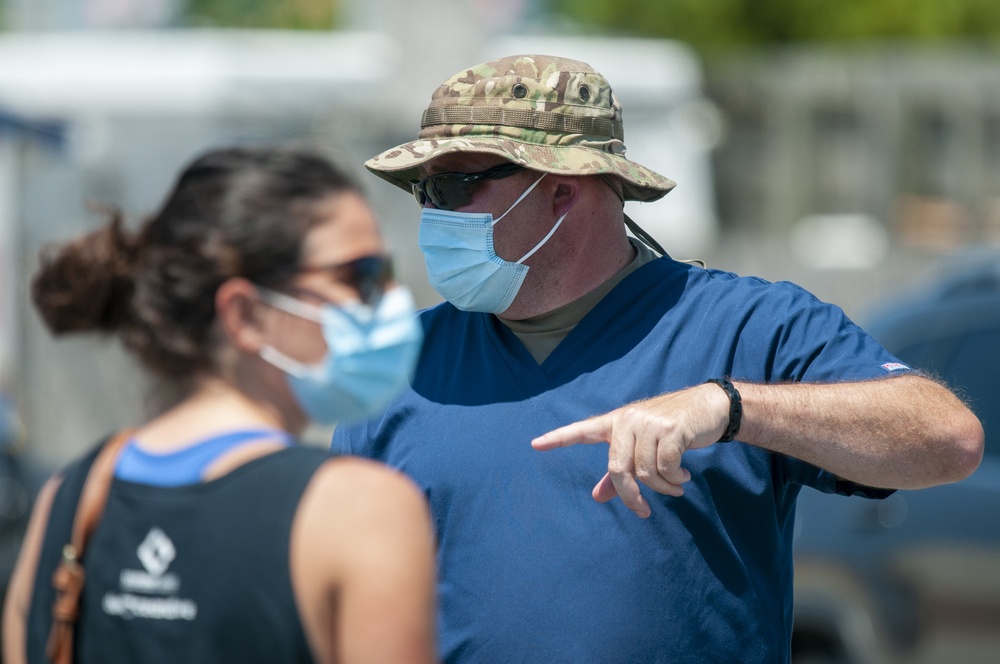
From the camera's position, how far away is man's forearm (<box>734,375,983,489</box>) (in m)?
2.34

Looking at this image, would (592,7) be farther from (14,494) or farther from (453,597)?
(453,597)

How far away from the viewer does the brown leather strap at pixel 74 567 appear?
1.86 meters

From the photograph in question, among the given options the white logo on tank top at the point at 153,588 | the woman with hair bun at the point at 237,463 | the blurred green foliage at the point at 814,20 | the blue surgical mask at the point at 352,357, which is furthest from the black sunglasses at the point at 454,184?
the blurred green foliage at the point at 814,20

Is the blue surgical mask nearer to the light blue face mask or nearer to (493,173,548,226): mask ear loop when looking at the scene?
the light blue face mask

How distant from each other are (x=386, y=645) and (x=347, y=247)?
2.11ft

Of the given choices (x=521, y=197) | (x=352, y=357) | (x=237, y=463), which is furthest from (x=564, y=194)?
(x=237, y=463)

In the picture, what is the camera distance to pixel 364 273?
2115mm

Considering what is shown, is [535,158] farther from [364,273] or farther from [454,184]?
[364,273]

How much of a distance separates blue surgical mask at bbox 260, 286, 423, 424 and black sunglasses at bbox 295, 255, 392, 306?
24 millimetres

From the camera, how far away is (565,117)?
2789 millimetres

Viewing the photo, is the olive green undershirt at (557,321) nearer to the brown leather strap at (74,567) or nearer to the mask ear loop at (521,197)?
the mask ear loop at (521,197)

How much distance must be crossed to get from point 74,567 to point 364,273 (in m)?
0.63

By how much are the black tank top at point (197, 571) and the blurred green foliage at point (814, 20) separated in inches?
815

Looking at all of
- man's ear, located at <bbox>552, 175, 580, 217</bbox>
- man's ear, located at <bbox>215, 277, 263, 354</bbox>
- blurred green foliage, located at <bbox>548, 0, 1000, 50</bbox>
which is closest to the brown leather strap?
man's ear, located at <bbox>215, 277, 263, 354</bbox>
